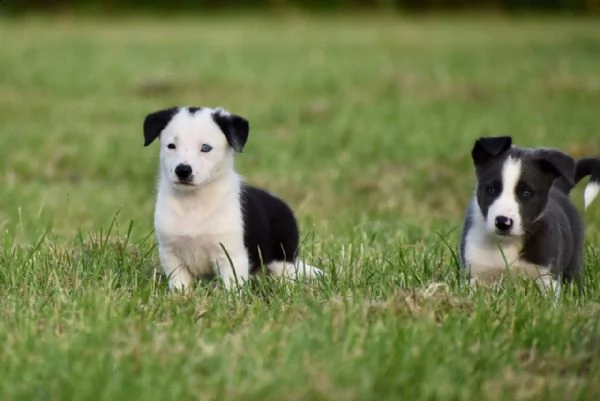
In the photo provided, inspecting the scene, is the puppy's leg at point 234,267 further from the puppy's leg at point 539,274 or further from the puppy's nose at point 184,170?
the puppy's leg at point 539,274

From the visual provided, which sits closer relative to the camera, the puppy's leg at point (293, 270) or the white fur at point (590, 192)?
the puppy's leg at point (293, 270)

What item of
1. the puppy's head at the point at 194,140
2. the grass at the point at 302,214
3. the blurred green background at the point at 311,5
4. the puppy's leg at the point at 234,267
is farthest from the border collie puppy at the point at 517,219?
the blurred green background at the point at 311,5

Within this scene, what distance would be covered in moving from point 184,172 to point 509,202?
1.75 meters

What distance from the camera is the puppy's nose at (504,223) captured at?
6.29m

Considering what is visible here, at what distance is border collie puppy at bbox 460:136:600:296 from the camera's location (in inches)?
252

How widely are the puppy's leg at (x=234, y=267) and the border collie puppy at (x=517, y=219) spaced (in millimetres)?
1219

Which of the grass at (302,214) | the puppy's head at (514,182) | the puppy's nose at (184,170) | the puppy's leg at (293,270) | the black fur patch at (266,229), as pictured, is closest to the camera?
the grass at (302,214)

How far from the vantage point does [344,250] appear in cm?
723

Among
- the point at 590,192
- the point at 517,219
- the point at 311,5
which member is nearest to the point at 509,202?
the point at 517,219

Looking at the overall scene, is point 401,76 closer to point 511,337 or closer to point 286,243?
point 286,243

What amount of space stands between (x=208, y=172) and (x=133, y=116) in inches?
437

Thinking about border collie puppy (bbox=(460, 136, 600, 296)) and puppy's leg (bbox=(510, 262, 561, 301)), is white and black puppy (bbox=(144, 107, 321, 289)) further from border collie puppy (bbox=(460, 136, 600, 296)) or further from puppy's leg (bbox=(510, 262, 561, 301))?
puppy's leg (bbox=(510, 262, 561, 301))

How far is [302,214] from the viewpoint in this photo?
33.9 ft

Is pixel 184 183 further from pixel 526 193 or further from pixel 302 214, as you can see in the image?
pixel 302 214
